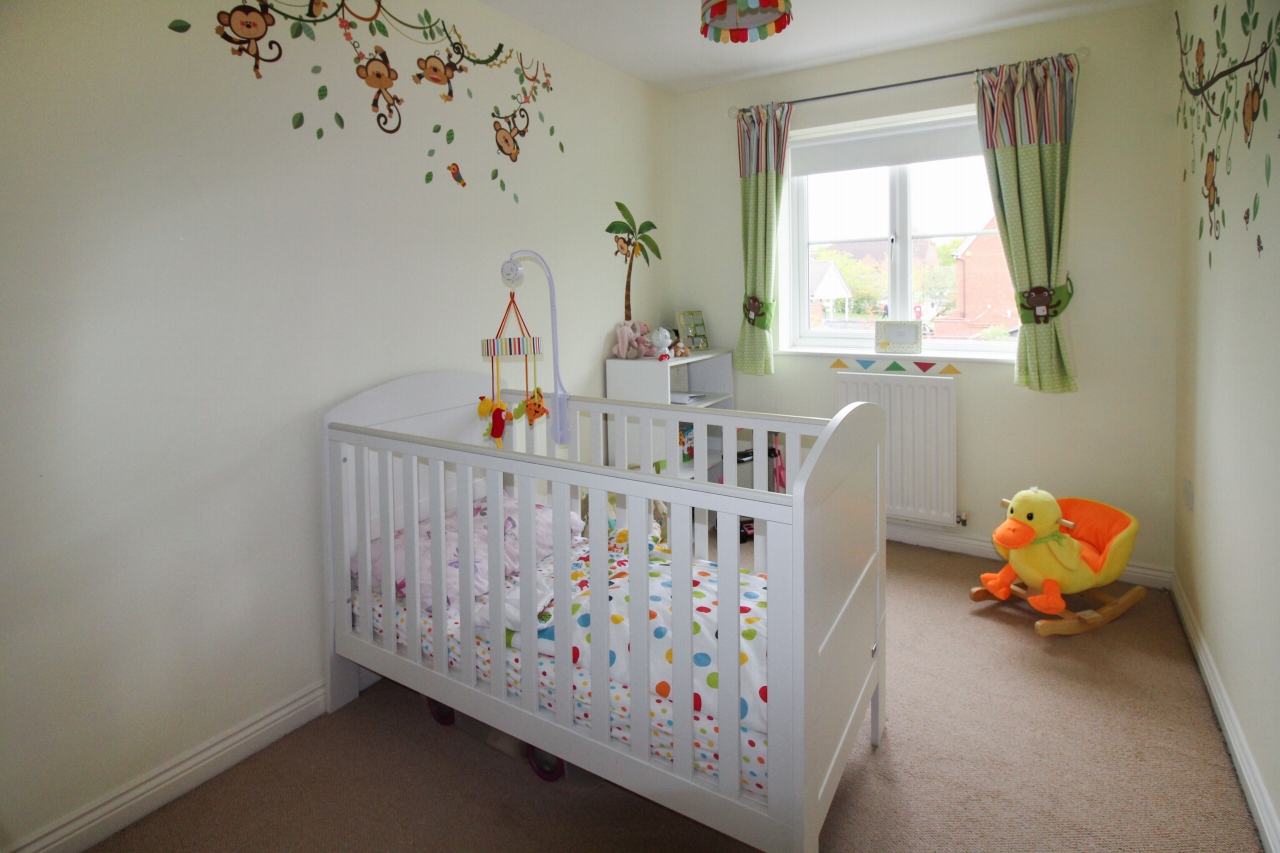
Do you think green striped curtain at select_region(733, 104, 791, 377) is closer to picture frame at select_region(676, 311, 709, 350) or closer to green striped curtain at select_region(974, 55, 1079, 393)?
picture frame at select_region(676, 311, 709, 350)

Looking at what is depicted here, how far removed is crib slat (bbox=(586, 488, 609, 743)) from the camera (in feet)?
4.81

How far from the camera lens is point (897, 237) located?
3.33 meters

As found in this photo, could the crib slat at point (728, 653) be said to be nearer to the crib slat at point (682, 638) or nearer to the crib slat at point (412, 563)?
the crib slat at point (682, 638)

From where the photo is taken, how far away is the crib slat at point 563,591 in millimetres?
1518

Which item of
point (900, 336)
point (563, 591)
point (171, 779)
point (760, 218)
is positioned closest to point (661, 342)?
point (760, 218)

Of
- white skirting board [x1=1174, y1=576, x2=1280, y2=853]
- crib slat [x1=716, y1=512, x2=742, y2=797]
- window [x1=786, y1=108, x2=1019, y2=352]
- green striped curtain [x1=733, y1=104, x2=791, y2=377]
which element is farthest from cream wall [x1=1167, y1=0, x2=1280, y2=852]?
green striped curtain [x1=733, y1=104, x2=791, y2=377]

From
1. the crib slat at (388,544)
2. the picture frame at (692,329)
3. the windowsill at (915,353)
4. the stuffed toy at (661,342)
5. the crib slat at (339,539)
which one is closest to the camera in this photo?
the crib slat at (388,544)

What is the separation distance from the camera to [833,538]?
4.62 ft

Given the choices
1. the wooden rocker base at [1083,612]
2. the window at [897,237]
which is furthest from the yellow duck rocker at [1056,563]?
the window at [897,237]

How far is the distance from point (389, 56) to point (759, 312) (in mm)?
1902

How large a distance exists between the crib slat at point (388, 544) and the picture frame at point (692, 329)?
1.96 metres

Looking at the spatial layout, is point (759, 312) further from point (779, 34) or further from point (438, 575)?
point (438, 575)

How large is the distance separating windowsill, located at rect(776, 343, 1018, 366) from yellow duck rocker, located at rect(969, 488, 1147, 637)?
28.3 inches

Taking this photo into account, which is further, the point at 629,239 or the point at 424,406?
the point at 629,239
